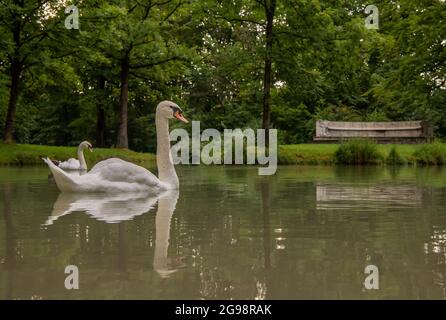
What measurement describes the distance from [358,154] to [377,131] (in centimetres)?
925

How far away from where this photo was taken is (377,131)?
30766mm

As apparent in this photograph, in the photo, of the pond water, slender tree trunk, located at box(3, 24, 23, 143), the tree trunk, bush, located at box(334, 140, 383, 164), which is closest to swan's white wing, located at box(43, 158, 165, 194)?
the pond water

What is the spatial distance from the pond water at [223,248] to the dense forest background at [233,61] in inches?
733

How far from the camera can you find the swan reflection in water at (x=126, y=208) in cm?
464

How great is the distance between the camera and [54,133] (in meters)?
42.3

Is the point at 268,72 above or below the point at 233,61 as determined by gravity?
below

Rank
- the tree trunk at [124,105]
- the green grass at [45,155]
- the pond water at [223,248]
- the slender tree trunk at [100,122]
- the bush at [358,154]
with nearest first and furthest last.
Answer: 1. the pond water at [223,248]
2. the bush at [358,154]
3. the green grass at [45,155]
4. the tree trunk at [124,105]
5. the slender tree trunk at [100,122]

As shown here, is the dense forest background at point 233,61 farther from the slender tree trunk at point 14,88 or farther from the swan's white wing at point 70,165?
the swan's white wing at point 70,165

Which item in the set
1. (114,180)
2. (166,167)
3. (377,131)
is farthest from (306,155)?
(114,180)

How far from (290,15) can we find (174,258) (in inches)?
937

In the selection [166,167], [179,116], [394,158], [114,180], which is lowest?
[114,180]

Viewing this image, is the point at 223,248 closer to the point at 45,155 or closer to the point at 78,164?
the point at 78,164

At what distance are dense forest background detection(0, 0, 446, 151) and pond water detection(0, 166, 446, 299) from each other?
1863cm

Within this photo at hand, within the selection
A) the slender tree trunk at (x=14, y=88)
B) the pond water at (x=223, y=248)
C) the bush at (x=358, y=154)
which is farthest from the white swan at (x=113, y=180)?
the slender tree trunk at (x=14, y=88)
